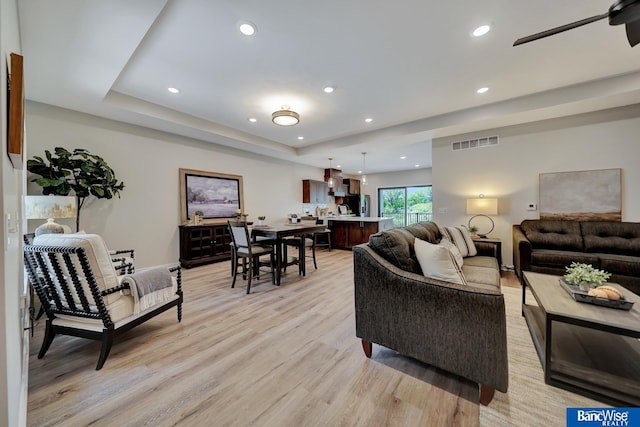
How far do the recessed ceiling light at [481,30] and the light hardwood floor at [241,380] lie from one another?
2.93 metres

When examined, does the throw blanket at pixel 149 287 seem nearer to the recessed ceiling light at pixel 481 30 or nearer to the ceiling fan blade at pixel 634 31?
the recessed ceiling light at pixel 481 30

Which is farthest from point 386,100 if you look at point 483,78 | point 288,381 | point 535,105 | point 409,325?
point 288,381

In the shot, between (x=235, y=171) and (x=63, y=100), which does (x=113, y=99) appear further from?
(x=235, y=171)

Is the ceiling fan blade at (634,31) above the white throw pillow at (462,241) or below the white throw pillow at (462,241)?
above

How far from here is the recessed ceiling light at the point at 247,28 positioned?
2112mm

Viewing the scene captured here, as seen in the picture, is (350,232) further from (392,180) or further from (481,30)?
(481,30)

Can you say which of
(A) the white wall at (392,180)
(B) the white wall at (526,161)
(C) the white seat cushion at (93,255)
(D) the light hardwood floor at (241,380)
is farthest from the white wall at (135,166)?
(A) the white wall at (392,180)

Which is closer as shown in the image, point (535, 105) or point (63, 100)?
point (63, 100)

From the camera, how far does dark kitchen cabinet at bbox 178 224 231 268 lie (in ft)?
15.3

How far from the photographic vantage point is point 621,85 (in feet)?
10.2

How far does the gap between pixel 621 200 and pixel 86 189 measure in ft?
25.7

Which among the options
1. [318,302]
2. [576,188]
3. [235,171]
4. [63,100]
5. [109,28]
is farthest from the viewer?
[235,171]

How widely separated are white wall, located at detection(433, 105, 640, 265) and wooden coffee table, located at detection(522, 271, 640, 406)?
292cm

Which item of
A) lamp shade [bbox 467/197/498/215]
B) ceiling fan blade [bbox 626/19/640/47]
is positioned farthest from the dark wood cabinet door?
ceiling fan blade [bbox 626/19/640/47]
